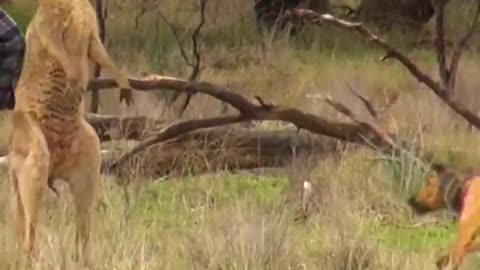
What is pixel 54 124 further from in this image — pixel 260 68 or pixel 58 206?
pixel 260 68

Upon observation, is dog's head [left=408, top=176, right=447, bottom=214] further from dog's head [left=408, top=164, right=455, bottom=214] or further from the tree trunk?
the tree trunk

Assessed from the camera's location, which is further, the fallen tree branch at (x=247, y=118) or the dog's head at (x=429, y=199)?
the fallen tree branch at (x=247, y=118)

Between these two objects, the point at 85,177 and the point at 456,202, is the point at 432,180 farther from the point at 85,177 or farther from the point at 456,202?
the point at 85,177

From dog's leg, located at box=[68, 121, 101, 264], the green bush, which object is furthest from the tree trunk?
dog's leg, located at box=[68, 121, 101, 264]

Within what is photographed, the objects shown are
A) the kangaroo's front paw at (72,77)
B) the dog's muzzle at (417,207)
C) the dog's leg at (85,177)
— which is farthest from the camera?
the dog's muzzle at (417,207)

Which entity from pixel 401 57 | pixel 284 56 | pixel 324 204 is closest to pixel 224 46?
pixel 284 56

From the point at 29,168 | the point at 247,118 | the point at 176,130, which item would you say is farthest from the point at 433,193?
the point at 29,168

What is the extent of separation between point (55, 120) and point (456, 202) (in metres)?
1.98

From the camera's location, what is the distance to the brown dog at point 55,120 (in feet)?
21.3

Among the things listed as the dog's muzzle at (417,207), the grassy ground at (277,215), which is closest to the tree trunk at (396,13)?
the grassy ground at (277,215)

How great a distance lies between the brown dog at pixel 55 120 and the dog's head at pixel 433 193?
5.72 ft

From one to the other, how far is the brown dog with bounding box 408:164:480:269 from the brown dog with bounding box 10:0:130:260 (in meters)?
1.59

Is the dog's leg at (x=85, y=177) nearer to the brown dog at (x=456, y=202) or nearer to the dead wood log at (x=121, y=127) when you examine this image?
the brown dog at (x=456, y=202)

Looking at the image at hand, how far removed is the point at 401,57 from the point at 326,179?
0.97m
